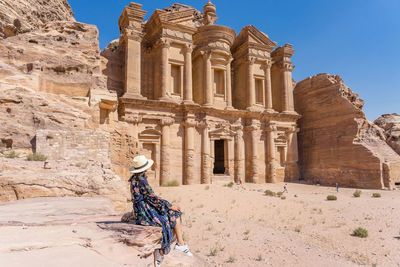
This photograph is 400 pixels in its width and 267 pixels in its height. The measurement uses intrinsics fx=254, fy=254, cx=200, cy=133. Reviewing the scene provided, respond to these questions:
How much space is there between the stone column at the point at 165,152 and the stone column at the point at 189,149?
1432 mm

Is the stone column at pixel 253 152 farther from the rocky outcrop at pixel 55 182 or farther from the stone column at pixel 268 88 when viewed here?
the rocky outcrop at pixel 55 182

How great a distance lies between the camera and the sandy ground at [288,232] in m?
6.72

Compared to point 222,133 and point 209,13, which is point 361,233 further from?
point 209,13

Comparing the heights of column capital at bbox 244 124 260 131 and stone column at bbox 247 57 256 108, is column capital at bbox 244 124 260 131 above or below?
below

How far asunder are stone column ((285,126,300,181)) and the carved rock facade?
0.10m

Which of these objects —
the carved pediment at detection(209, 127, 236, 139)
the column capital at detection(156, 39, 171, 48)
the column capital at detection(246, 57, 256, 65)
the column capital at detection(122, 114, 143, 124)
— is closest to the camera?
the column capital at detection(122, 114, 143, 124)

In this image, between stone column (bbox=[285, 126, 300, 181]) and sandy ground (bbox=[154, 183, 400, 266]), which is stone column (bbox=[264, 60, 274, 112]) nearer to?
stone column (bbox=[285, 126, 300, 181])

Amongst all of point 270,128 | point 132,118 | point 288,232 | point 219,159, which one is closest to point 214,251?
point 288,232

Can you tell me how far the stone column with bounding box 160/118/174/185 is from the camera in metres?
19.2

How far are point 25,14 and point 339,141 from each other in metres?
26.0

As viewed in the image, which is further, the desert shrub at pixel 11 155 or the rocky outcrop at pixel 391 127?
the rocky outcrop at pixel 391 127

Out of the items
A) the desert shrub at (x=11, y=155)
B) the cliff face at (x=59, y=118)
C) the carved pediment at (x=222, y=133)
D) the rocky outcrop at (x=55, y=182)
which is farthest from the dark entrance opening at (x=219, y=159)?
the desert shrub at (x=11, y=155)

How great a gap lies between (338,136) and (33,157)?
77.2 ft

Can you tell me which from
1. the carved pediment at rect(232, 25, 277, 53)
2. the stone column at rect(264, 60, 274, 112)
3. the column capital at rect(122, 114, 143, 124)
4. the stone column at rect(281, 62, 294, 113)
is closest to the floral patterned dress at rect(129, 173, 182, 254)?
the column capital at rect(122, 114, 143, 124)
